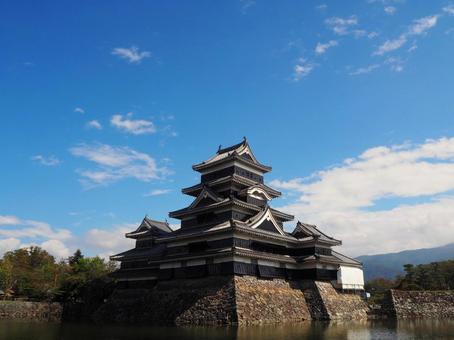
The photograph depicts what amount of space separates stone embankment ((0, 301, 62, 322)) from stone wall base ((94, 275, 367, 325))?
248 inches

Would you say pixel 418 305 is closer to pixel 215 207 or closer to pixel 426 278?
pixel 426 278

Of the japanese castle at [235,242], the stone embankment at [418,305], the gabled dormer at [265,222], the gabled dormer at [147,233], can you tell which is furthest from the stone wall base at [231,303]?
the gabled dormer at [147,233]

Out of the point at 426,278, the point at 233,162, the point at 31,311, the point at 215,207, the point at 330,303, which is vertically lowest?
the point at 31,311

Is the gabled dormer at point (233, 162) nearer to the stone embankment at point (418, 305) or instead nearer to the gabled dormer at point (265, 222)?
the gabled dormer at point (265, 222)

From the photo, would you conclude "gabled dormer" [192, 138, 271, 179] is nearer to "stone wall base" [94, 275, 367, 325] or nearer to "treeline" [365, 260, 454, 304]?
"stone wall base" [94, 275, 367, 325]

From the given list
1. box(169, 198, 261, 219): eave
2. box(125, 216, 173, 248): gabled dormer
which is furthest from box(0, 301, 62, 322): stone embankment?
box(169, 198, 261, 219): eave

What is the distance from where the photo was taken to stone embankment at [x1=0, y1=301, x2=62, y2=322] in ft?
120

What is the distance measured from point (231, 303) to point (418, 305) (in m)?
16.3

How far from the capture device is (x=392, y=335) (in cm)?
1956

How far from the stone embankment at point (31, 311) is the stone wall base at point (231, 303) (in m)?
6.29

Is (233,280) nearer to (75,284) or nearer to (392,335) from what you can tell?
(392,335)

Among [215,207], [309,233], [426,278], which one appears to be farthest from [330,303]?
[426,278]

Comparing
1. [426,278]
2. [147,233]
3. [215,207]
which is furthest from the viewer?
[426,278]

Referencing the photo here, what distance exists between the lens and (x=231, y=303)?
25781 millimetres
